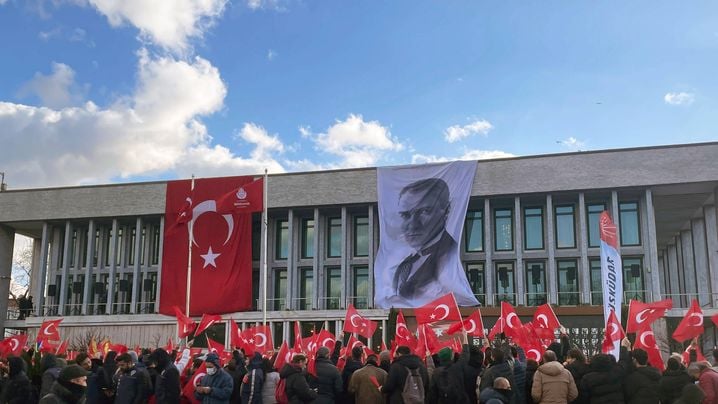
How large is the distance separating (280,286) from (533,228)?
51.9ft

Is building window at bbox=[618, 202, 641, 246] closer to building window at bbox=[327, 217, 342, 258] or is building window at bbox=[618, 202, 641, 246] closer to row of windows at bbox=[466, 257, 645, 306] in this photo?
row of windows at bbox=[466, 257, 645, 306]

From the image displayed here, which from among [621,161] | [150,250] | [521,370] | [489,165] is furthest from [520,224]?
[521,370]

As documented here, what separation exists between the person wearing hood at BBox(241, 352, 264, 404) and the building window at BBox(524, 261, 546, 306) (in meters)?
31.4

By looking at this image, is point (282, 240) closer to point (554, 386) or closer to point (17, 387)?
point (17, 387)

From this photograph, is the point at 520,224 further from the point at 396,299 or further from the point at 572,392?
the point at 572,392

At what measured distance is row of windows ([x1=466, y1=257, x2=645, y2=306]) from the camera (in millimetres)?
41156

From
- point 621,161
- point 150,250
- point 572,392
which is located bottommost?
point 572,392

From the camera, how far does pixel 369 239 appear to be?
147 ft

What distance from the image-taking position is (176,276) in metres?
45.5

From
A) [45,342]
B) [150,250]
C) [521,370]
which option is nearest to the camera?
[521,370]

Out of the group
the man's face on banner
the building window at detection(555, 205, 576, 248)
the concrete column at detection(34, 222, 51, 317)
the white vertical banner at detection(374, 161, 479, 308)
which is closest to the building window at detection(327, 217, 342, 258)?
the white vertical banner at detection(374, 161, 479, 308)

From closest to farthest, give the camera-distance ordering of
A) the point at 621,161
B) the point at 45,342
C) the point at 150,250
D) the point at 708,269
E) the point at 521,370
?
1. the point at 521,370
2. the point at 45,342
3. the point at 621,161
4. the point at 708,269
5. the point at 150,250

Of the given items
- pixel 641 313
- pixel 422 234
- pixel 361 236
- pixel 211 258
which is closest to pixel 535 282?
pixel 422 234

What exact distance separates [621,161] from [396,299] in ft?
47.1
